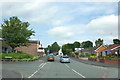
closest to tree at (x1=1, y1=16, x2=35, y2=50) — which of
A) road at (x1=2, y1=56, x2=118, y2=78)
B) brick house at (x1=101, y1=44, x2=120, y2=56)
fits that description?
road at (x1=2, y1=56, x2=118, y2=78)

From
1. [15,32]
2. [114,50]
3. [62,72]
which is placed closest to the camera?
[62,72]

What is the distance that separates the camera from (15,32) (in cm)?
3984

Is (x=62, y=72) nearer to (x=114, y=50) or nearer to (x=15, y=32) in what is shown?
(x=15, y=32)

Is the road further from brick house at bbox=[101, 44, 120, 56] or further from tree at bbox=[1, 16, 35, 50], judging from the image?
brick house at bbox=[101, 44, 120, 56]

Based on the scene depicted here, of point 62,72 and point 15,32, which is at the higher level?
point 15,32

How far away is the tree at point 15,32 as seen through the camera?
→ 39625mm

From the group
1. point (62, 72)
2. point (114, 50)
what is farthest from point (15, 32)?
point (114, 50)

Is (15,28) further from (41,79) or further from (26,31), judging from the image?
(41,79)

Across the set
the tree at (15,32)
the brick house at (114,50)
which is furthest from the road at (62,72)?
the brick house at (114,50)

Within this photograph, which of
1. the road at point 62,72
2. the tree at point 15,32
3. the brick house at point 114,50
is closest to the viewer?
the road at point 62,72

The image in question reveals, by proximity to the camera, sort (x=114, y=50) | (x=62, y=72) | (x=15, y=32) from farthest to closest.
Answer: (x=114, y=50) < (x=15, y=32) < (x=62, y=72)

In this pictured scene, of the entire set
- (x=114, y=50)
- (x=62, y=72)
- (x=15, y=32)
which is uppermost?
(x=15, y=32)

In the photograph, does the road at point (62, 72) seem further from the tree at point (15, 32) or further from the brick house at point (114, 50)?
the brick house at point (114, 50)

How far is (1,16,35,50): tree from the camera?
3962 centimetres
